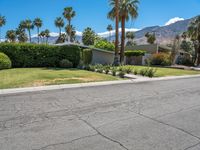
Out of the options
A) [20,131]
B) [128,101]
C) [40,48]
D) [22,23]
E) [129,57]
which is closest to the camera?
[20,131]

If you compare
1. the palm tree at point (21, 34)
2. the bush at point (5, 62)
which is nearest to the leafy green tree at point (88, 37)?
the palm tree at point (21, 34)

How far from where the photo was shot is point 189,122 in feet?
19.7

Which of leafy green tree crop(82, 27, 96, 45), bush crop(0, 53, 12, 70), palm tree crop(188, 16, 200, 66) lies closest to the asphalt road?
bush crop(0, 53, 12, 70)

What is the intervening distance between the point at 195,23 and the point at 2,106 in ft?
141

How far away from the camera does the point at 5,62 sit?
19.0 meters

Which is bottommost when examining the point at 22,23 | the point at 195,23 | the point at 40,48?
the point at 40,48

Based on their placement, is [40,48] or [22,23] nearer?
[40,48]

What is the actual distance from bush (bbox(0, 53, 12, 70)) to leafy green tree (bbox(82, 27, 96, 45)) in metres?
44.4

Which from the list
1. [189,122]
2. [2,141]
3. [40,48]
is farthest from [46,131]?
[40,48]

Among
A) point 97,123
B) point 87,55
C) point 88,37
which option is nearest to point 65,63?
point 87,55

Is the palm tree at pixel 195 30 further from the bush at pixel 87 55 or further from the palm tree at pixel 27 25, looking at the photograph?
the palm tree at pixel 27 25

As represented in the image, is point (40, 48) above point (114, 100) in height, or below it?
above

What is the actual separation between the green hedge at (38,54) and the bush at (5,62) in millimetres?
1366

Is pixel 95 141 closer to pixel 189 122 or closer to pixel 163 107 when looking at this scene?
pixel 189 122
